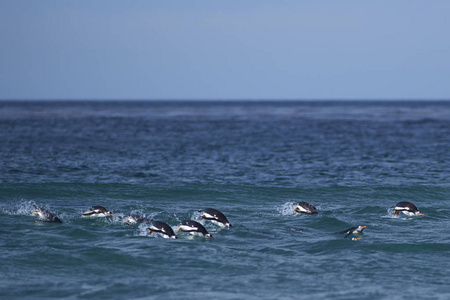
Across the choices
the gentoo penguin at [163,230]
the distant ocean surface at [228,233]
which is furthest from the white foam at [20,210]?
the gentoo penguin at [163,230]

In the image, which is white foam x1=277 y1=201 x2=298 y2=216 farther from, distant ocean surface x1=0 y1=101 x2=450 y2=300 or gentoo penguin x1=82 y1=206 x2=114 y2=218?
gentoo penguin x1=82 y1=206 x2=114 y2=218

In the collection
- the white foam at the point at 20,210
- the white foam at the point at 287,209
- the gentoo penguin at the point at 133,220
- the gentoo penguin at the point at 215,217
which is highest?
the gentoo penguin at the point at 215,217

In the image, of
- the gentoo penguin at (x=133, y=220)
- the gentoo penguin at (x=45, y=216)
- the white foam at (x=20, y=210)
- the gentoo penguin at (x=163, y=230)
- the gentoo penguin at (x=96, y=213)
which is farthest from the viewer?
the white foam at (x=20, y=210)

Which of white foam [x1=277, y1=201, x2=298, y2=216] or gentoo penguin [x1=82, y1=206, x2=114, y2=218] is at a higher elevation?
gentoo penguin [x1=82, y1=206, x2=114, y2=218]

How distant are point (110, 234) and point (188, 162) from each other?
59.7 feet

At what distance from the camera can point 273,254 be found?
42.7ft

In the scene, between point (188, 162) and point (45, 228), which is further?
point (188, 162)

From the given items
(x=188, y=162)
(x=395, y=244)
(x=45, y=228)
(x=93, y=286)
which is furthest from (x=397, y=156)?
(x=93, y=286)

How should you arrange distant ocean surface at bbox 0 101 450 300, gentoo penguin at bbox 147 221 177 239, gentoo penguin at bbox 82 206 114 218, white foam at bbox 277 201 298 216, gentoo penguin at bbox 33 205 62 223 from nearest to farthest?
distant ocean surface at bbox 0 101 450 300
gentoo penguin at bbox 147 221 177 239
gentoo penguin at bbox 33 205 62 223
gentoo penguin at bbox 82 206 114 218
white foam at bbox 277 201 298 216

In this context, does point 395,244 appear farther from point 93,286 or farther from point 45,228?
point 45,228

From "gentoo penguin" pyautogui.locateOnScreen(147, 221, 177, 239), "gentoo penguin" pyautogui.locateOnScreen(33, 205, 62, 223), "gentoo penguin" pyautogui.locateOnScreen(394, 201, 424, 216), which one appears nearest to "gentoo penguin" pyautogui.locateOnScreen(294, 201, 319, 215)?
"gentoo penguin" pyautogui.locateOnScreen(394, 201, 424, 216)

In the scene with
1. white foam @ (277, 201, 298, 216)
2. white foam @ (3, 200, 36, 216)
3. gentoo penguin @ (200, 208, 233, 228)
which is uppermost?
gentoo penguin @ (200, 208, 233, 228)

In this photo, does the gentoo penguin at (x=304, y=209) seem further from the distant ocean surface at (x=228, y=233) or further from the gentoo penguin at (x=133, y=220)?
the gentoo penguin at (x=133, y=220)

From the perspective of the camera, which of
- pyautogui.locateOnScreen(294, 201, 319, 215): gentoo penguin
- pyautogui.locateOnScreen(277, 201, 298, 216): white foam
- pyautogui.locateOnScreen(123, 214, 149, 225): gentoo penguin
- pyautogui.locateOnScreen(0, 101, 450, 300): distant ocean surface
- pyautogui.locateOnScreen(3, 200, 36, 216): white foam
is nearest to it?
pyautogui.locateOnScreen(0, 101, 450, 300): distant ocean surface
